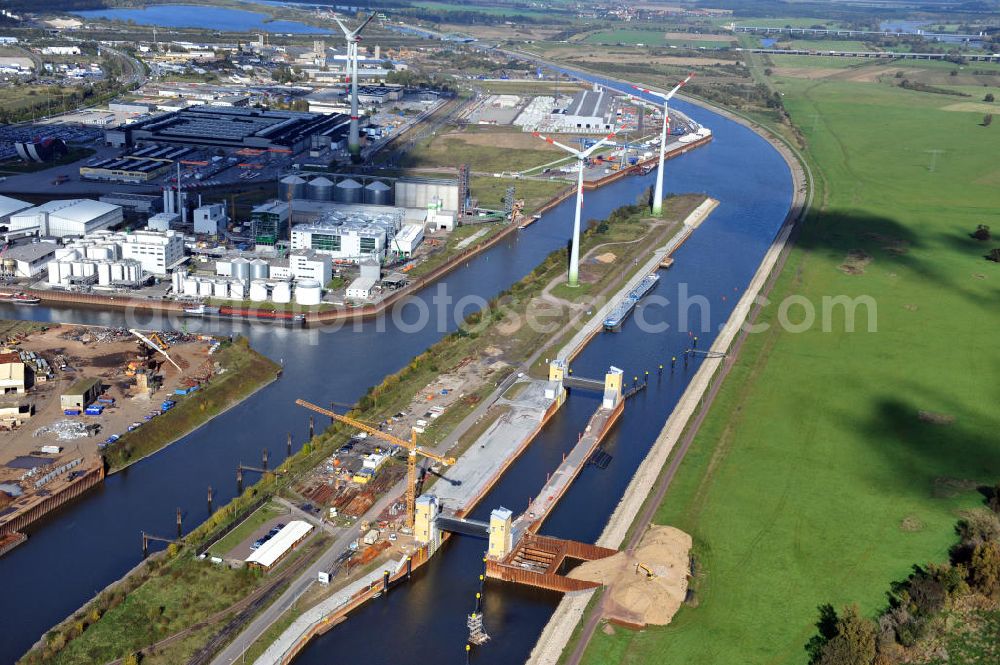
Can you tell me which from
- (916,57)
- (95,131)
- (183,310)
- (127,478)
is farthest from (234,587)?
(916,57)

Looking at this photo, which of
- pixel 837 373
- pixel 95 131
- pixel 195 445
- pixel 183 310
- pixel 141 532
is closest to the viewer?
pixel 141 532

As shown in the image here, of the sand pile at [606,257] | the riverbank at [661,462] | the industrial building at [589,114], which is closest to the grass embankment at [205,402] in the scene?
the riverbank at [661,462]

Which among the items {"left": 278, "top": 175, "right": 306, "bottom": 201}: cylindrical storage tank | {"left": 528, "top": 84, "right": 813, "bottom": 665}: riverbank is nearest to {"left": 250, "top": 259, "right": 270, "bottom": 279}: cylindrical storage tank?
{"left": 278, "top": 175, "right": 306, "bottom": 201}: cylindrical storage tank

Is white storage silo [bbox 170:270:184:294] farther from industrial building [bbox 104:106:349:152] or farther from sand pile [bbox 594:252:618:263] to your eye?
industrial building [bbox 104:106:349:152]

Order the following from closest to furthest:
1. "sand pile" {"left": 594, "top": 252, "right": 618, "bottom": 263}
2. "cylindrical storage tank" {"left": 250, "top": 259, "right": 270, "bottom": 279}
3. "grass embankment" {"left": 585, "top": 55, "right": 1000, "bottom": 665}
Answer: "grass embankment" {"left": 585, "top": 55, "right": 1000, "bottom": 665} < "cylindrical storage tank" {"left": 250, "top": 259, "right": 270, "bottom": 279} < "sand pile" {"left": 594, "top": 252, "right": 618, "bottom": 263}

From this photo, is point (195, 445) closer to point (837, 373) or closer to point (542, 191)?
point (837, 373)

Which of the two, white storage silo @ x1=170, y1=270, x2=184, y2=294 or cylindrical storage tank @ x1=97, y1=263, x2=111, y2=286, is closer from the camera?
white storage silo @ x1=170, y1=270, x2=184, y2=294

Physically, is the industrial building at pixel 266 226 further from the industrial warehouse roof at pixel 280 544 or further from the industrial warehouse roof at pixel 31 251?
the industrial warehouse roof at pixel 280 544
